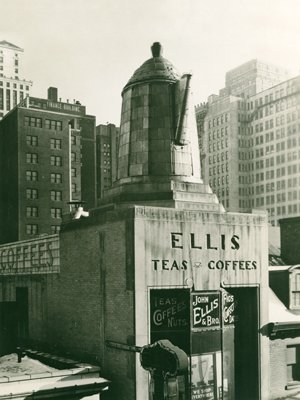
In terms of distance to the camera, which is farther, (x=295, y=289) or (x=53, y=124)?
(x=53, y=124)

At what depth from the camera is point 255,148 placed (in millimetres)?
128750

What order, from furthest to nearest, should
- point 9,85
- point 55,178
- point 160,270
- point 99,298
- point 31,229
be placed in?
1. point 9,85
2. point 55,178
3. point 31,229
4. point 99,298
5. point 160,270

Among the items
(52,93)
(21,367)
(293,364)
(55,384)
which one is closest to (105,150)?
(52,93)

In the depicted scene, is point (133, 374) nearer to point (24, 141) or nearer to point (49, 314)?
point (49, 314)

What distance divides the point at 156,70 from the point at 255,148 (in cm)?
10694

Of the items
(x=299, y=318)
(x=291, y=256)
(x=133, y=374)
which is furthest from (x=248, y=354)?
(x=291, y=256)

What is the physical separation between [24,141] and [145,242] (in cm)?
6575

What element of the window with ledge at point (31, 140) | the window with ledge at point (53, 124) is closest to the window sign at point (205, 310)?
the window with ledge at point (31, 140)

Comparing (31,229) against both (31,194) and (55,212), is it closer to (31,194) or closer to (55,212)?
(55,212)

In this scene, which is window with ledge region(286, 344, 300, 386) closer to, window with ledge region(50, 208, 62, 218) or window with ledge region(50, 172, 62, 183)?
window with ledge region(50, 208, 62, 218)

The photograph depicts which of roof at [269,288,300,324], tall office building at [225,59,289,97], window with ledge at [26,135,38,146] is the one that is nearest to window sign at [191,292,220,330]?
roof at [269,288,300,324]

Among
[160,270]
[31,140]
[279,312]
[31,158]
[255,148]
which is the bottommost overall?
[279,312]

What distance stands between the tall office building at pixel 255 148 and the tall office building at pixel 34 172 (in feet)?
164

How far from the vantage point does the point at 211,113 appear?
134m
